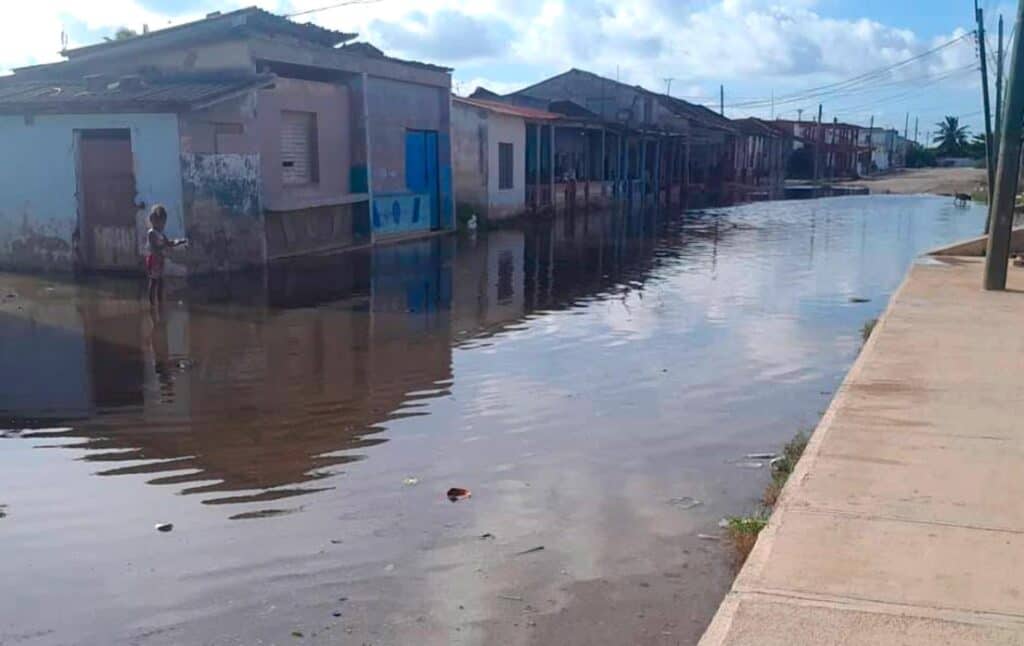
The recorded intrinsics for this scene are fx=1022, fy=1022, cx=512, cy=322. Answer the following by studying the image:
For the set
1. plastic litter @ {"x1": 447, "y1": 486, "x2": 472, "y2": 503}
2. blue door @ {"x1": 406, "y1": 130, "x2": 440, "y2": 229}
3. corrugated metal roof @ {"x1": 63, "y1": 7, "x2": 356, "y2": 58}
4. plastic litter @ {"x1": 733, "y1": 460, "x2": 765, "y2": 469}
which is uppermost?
corrugated metal roof @ {"x1": 63, "y1": 7, "x2": 356, "y2": 58}

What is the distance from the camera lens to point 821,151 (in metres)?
85.5

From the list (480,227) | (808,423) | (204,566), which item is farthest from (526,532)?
(480,227)

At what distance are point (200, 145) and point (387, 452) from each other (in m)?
11.3

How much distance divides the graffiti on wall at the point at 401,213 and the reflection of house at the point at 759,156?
38.6 meters

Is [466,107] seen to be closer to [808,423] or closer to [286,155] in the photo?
[286,155]

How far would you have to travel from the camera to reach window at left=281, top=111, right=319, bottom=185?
2027cm

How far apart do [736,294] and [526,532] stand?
11.1m

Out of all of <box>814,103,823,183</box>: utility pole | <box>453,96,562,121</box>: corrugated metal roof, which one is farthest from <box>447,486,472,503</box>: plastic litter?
<box>814,103,823,183</box>: utility pole

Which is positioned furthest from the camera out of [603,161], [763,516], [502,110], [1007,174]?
[603,161]

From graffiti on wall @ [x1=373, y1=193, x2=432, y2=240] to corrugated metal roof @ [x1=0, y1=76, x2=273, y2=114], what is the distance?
5.77m

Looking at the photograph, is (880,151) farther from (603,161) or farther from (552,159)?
(552,159)

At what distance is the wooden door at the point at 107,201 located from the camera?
17266mm

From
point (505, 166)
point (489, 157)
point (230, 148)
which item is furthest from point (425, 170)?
point (230, 148)

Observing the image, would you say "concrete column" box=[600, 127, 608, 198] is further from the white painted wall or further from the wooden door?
the wooden door
